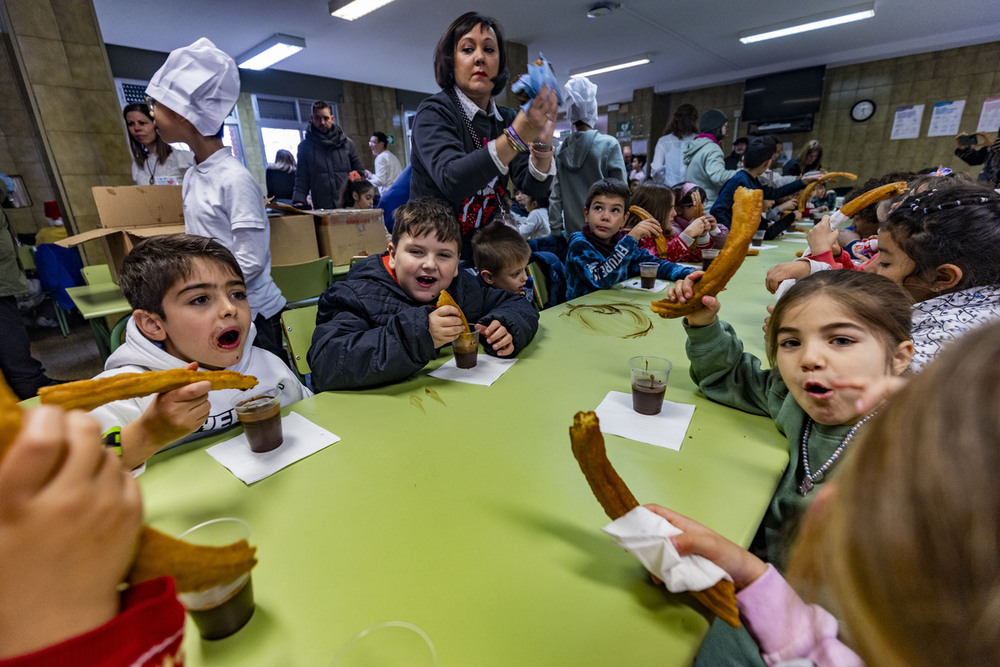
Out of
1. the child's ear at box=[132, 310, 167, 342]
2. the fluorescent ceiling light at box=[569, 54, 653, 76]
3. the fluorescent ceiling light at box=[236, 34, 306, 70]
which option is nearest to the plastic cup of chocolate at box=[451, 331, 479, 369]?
the child's ear at box=[132, 310, 167, 342]

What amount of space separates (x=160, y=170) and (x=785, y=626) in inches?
209

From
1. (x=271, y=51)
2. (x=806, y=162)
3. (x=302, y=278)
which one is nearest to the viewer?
(x=302, y=278)

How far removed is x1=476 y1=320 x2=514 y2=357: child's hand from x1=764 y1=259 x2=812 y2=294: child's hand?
1396 millimetres

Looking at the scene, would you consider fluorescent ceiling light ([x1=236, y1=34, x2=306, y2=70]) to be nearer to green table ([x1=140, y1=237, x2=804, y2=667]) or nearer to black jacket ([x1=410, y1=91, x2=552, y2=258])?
black jacket ([x1=410, y1=91, x2=552, y2=258])

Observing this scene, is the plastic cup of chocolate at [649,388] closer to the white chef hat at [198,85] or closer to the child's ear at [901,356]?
the child's ear at [901,356]

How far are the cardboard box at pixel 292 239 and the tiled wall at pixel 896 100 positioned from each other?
1183 centimetres

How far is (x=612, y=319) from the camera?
7.14 ft

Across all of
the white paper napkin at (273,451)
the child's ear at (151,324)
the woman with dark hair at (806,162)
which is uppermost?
the woman with dark hair at (806,162)

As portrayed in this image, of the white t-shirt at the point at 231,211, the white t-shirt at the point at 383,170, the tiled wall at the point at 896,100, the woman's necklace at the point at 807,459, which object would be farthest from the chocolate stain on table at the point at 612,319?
the tiled wall at the point at 896,100

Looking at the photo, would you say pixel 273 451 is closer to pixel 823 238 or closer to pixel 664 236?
pixel 823 238

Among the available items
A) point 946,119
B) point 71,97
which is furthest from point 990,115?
point 71,97

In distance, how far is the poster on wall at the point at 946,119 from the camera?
8812 millimetres

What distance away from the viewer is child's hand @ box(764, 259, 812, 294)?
2122mm

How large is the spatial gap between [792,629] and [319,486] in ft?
2.97
